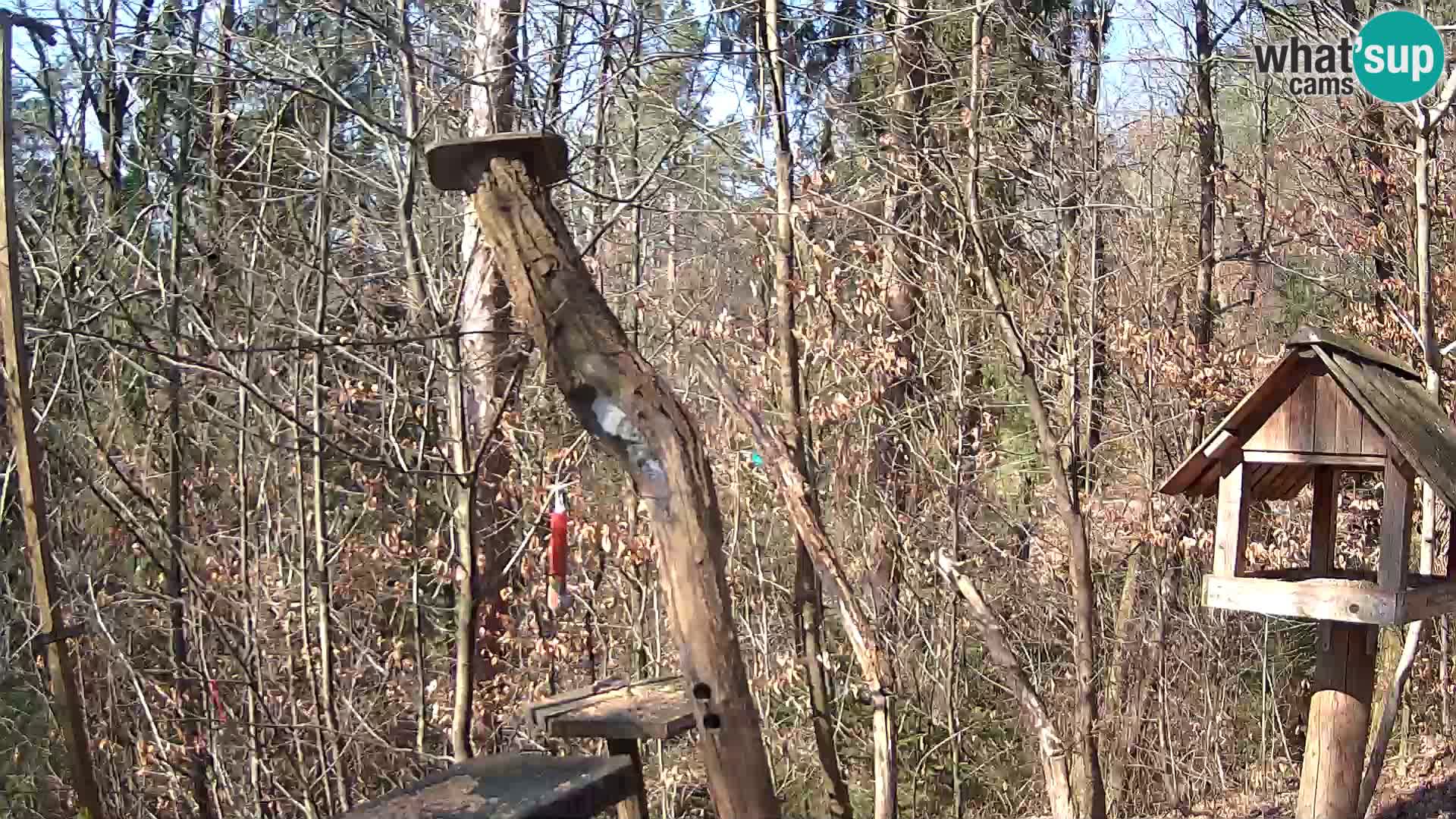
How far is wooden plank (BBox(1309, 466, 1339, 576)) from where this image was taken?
4.32m

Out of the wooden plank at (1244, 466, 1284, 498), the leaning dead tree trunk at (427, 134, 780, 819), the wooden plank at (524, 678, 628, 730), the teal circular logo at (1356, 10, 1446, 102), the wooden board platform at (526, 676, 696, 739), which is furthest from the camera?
the teal circular logo at (1356, 10, 1446, 102)

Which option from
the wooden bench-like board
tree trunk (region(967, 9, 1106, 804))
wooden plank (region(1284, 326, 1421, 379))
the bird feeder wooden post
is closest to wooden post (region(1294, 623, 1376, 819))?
the bird feeder wooden post

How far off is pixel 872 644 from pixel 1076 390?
3.64 meters

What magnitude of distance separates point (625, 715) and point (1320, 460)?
2517 mm

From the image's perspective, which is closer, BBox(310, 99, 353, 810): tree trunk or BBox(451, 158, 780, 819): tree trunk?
BBox(451, 158, 780, 819): tree trunk

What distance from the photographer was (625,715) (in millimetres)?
3023

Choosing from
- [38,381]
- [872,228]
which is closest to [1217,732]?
[872,228]

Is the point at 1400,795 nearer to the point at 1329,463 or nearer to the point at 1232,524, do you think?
the point at 1232,524

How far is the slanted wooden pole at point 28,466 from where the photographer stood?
261 centimetres

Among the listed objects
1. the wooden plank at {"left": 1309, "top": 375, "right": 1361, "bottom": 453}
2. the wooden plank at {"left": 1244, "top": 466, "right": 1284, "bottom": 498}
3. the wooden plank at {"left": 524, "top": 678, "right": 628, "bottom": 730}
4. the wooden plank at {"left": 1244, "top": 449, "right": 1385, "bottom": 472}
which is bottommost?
the wooden plank at {"left": 524, "top": 678, "right": 628, "bottom": 730}

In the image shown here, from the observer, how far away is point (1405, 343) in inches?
297

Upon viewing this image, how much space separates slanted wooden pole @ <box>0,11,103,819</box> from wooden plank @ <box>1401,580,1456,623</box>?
382cm

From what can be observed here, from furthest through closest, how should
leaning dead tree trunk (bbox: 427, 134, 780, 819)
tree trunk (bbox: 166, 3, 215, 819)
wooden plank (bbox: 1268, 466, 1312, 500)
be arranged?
1. tree trunk (bbox: 166, 3, 215, 819)
2. wooden plank (bbox: 1268, 466, 1312, 500)
3. leaning dead tree trunk (bbox: 427, 134, 780, 819)

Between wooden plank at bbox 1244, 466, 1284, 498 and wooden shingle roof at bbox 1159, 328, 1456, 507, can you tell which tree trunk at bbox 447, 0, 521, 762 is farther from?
wooden plank at bbox 1244, 466, 1284, 498
